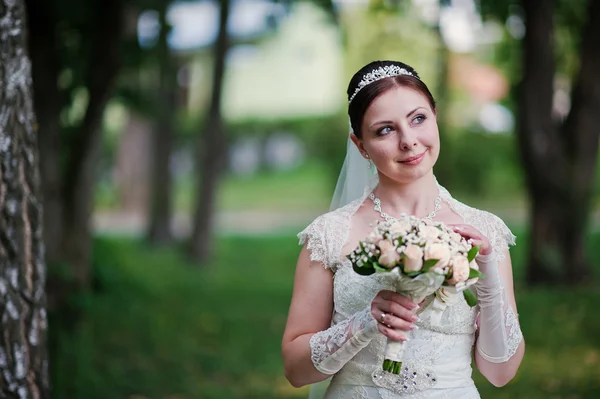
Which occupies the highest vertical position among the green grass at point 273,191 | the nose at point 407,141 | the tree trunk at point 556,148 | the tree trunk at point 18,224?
the nose at point 407,141

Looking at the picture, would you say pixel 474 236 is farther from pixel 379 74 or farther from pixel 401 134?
pixel 379 74

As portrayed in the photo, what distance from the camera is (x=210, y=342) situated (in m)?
9.63

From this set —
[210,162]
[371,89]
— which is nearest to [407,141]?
[371,89]

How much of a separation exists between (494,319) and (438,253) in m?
0.53

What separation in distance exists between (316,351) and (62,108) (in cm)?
693

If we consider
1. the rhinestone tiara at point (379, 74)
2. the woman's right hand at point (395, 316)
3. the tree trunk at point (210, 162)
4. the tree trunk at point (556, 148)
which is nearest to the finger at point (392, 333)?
the woman's right hand at point (395, 316)

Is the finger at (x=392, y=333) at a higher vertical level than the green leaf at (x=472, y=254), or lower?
lower

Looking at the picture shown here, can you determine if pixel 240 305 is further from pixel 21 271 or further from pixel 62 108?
pixel 21 271

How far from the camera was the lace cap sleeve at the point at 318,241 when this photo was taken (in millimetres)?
3104

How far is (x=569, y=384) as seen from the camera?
7520mm

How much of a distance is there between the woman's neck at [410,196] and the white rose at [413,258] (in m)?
0.50

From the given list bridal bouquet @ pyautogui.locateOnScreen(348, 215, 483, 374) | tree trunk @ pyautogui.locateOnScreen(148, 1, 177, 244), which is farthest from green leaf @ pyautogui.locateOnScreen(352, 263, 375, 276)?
tree trunk @ pyautogui.locateOnScreen(148, 1, 177, 244)

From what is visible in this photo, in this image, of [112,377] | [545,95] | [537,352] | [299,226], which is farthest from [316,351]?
[299,226]

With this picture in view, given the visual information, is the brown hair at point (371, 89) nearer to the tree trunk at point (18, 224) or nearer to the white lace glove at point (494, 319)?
the white lace glove at point (494, 319)
